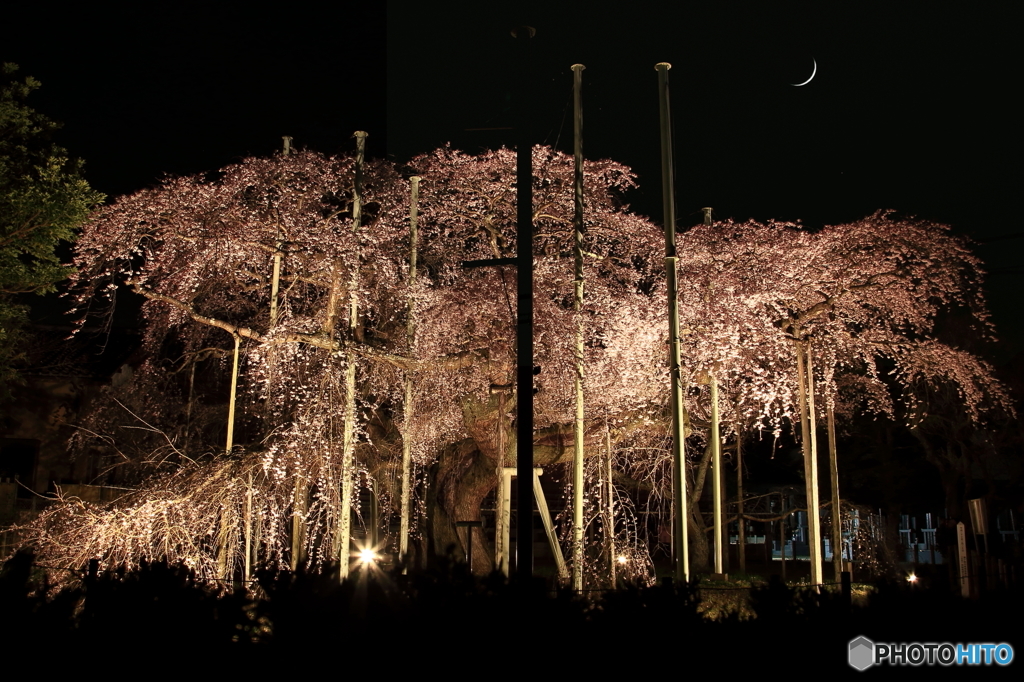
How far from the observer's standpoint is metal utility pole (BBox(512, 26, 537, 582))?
24.0ft

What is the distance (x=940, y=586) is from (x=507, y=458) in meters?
9.05

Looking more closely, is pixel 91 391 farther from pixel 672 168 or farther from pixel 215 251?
pixel 672 168

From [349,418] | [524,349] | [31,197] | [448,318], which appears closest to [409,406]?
[349,418]

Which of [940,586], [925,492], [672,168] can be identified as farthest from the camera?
[925,492]

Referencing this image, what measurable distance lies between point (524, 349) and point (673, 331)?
3.49 m

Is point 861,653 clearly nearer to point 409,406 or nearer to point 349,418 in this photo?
point 349,418

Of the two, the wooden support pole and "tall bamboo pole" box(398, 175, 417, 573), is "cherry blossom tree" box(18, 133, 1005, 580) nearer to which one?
"tall bamboo pole" box(398, 175, 417, 573)

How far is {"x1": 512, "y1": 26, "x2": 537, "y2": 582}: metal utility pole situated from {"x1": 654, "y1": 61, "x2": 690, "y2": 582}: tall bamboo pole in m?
3.11

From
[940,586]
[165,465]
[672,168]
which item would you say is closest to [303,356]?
[165,465]

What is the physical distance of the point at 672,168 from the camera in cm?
1166

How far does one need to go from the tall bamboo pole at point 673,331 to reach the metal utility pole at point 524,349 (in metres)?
3.11

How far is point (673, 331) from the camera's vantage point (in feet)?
34.6

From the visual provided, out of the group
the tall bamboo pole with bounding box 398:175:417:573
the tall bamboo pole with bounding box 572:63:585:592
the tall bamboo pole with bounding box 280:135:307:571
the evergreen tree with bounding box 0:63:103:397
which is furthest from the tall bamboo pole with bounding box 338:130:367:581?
the evergreen tree with bounding box 0:63:103:397

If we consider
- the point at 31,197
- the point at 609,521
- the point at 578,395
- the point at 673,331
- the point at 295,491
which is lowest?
the point at 609,521
